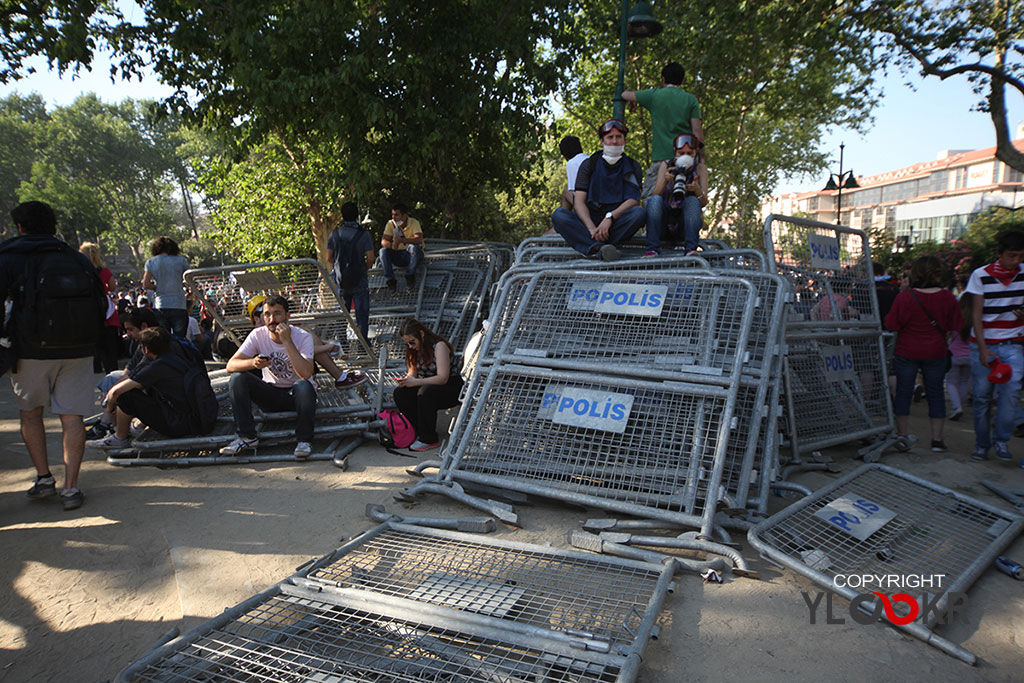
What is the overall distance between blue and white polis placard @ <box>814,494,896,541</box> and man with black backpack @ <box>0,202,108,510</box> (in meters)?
4.81

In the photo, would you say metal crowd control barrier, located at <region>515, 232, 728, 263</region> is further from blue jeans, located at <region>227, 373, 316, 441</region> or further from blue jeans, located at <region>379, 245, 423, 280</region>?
blue jeans, located at <region>379, 245, 423, 280</region>

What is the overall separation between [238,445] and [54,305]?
1695mm

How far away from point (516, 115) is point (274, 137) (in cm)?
557

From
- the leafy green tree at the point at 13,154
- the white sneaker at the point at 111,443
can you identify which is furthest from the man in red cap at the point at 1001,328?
the leafy green tree at the point at 13,154

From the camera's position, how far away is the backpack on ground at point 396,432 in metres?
5.41

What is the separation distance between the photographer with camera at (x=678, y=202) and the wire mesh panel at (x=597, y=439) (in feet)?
6.72

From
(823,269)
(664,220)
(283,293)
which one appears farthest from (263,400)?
(823,269)

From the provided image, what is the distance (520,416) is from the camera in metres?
4.19

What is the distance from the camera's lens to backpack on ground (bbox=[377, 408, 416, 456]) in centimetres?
541

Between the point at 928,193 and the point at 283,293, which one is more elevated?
the point at 928,193

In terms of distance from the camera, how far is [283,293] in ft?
21.1

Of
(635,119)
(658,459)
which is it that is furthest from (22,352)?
(635,119)

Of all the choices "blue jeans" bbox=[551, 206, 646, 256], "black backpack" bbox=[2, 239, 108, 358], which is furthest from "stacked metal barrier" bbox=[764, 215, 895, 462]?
"black backpack" bbox=[2, 239, 108, 358]

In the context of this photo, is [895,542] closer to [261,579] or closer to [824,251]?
[824,251]
